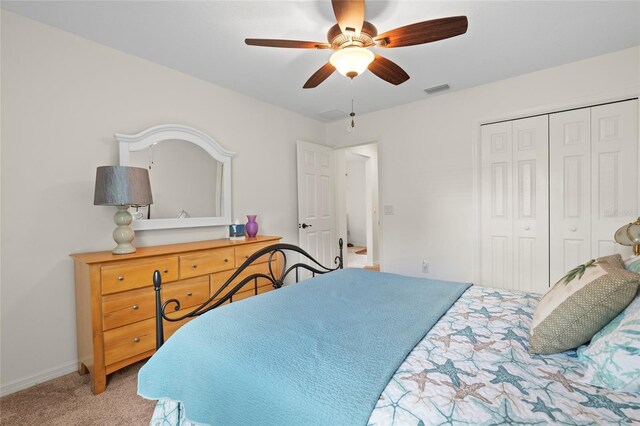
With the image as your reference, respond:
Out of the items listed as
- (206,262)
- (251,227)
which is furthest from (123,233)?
(251,227)

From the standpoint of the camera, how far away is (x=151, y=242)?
2.63 meters

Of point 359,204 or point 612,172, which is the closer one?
point 612,172

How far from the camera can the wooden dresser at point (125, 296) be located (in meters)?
Answer: 1.91

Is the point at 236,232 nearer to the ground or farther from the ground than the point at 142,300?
farther from the ground

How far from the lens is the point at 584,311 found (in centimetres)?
99

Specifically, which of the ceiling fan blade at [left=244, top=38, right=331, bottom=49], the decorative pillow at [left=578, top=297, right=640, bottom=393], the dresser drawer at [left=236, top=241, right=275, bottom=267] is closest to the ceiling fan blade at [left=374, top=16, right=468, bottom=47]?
→ the ceiling fan blade at [left=244, top=38, right=331, bottom=49]

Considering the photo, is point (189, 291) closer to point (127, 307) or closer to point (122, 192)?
point (127, 307)

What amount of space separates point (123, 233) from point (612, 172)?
4.16 meters

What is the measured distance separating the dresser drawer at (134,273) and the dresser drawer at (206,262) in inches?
3.1

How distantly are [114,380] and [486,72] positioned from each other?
162 inches

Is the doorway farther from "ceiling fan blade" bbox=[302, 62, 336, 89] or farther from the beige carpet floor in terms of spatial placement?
the beige carpet floor

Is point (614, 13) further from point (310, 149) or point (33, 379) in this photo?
point (33, 379)

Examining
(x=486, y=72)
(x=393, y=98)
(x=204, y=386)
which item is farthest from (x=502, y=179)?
(x=204, y=386)

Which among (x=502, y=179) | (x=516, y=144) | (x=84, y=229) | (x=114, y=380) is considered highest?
(x=516, y=144)
